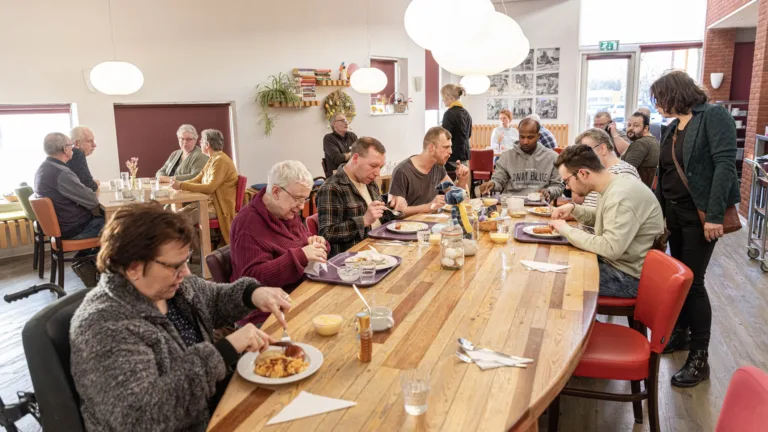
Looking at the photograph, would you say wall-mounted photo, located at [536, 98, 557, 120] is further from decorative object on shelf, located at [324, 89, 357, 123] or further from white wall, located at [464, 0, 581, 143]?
decorative object on shelf, located at [324, 89, 357, 123]

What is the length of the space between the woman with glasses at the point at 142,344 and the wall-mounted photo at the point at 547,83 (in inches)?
436

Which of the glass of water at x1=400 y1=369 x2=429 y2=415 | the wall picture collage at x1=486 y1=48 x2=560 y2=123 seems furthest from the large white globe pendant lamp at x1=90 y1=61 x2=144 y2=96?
the wall picture collage at x1=486 y1=48 x2=560 y2=123

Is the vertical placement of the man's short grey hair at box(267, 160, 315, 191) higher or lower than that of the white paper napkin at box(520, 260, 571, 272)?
higher

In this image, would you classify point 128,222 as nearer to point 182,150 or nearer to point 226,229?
point 226,229

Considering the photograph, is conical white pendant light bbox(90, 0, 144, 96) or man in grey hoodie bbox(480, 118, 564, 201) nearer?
man in grey hoodie bbox(480, 118, 564, 201)

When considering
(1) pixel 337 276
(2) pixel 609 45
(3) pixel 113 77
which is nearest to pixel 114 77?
Result: (3) pixel 113 77

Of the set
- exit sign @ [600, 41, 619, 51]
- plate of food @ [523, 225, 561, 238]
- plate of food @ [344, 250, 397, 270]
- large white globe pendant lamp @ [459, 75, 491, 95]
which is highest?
exit sign @ [600, 41, 619, 51]

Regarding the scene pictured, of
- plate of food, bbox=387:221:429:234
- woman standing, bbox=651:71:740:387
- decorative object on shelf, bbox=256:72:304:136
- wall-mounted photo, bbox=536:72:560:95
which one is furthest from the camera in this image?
wall-mounted photo, bbox=536:72:560:95

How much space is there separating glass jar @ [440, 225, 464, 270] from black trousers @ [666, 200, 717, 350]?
56.4 inches

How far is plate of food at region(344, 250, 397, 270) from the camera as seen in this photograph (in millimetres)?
2643

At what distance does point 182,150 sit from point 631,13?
914 centimetres

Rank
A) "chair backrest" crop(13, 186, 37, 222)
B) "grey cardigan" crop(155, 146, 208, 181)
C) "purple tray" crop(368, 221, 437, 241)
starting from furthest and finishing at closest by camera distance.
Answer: "grey cardigan" crop(155, 146, 208, 181) → "chair backrest" crop(13, 186, 37, 222) → "purple tray" crop(368, 221, 437, 241)

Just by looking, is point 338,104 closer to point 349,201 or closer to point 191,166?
point 191,166

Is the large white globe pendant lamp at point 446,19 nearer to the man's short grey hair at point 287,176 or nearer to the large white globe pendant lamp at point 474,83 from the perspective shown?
the man's short grey hair at point 287,176
